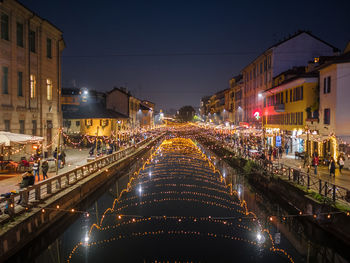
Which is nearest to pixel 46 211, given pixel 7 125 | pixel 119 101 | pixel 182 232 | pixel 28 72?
pixel 182 232

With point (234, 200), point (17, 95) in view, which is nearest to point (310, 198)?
point (234, 200)

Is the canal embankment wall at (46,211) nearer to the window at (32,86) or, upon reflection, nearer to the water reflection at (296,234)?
the window at (32,86)

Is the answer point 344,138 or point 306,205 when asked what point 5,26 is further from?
point 344,138

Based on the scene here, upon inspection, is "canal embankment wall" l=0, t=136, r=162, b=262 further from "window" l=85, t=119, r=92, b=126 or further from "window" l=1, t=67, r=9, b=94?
"window" l=85, t=119, r=92, b=126

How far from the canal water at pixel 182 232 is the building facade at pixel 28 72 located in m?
8.99

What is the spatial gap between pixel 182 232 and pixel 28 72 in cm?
1891

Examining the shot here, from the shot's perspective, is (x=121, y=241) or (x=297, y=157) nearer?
(x=121, y=241)

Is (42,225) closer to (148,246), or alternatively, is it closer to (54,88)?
(148,246)

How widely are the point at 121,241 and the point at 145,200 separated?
6838 mm

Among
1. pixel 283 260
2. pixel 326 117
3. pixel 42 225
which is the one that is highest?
pixel 326 117

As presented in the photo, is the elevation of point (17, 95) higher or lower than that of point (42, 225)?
higher

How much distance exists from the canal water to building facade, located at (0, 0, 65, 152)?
899cm

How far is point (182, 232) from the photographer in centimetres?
1606

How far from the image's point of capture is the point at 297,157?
31.6 meters
